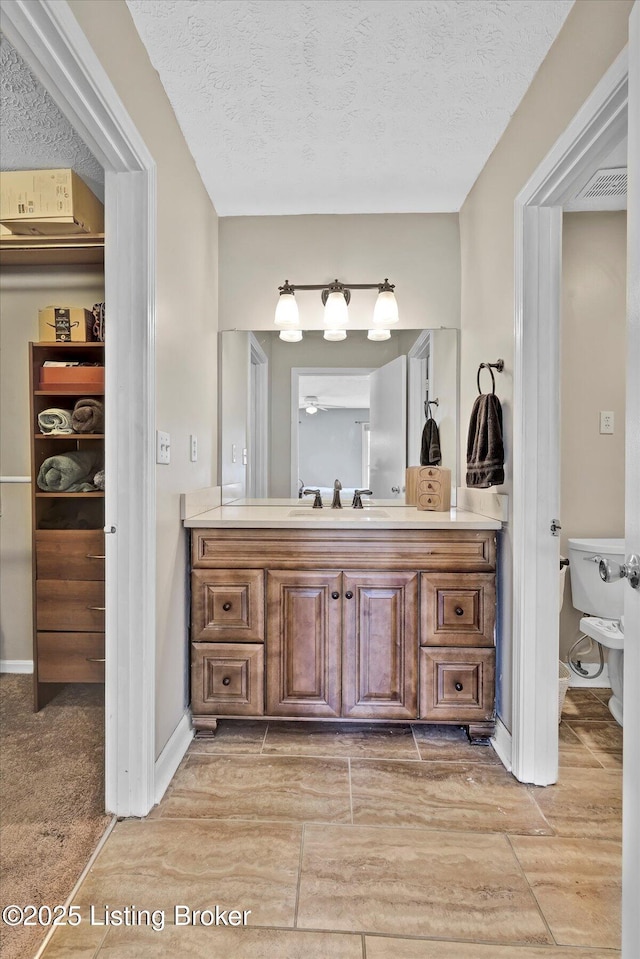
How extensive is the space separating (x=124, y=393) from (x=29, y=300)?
1527 mm

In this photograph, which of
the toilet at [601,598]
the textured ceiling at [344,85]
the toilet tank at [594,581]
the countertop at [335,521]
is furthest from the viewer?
the toilet tank at [594,581]

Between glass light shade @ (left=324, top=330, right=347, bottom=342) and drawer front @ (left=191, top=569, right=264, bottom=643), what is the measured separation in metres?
1.24

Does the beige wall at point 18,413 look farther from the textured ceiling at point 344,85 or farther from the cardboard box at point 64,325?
the textured ceiling at point 344,85

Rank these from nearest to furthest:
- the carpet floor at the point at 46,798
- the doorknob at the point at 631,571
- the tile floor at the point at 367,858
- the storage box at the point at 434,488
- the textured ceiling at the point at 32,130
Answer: the doorknob at the point at 631,571 → the tile floor at the point at 367,858 → the carpet floor at the point at 46,798 → the textured ceiling at the point at 32,130 → the storage box at the point at 434,488

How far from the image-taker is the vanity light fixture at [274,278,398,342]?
2.44 m

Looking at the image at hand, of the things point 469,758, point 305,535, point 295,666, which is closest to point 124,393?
Result: point 305,535

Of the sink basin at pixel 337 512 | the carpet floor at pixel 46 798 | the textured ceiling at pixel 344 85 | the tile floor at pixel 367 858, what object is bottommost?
the carpet floor at pixel 46 798

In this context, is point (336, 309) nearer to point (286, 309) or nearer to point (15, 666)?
point (286, 309)

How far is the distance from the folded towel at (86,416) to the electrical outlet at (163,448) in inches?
29.9

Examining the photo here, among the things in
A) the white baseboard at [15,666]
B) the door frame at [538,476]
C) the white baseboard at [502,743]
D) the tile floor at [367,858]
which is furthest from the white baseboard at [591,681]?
the white baseboard at [15,666]

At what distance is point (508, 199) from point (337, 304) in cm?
87

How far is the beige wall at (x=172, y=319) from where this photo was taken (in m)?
1.43

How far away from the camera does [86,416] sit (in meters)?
2.28

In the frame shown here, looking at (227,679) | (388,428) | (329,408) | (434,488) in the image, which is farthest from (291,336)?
(227,679)
